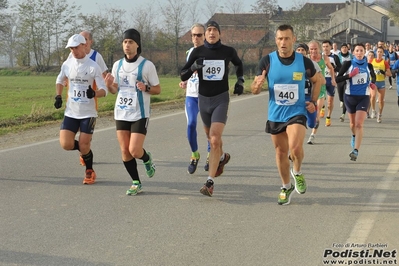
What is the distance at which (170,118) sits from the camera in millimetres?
16328

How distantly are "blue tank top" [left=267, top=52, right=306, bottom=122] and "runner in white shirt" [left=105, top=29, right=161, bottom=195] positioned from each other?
1496mm

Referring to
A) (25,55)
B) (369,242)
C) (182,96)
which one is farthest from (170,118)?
(25,55)

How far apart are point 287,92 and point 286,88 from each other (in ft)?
0.15

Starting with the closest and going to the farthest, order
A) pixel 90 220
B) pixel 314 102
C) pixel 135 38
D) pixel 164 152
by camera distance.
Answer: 1. pixel 90 220
2. pixel 314 102
3. pixel 135 38
4. pixel 164 152

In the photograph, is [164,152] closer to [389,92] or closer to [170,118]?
[170,118]

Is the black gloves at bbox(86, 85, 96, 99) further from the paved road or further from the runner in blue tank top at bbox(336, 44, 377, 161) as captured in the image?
the runner in blue tank top at bbox(336, 44, 377, 161)

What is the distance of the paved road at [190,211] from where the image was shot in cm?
556

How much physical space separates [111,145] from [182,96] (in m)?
12.1

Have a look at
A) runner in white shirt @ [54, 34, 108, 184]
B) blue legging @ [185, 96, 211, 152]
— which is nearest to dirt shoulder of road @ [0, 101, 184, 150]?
runner in white shirt @ [54, 34, 108, 184]

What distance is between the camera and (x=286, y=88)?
715 centimetres

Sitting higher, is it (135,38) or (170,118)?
(135,38)

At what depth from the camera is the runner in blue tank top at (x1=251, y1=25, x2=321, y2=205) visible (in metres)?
7.11

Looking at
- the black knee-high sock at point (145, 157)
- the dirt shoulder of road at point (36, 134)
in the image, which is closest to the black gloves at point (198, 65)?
the black knee-high sock at point (145, 157)

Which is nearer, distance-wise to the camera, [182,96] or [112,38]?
[182,96]
